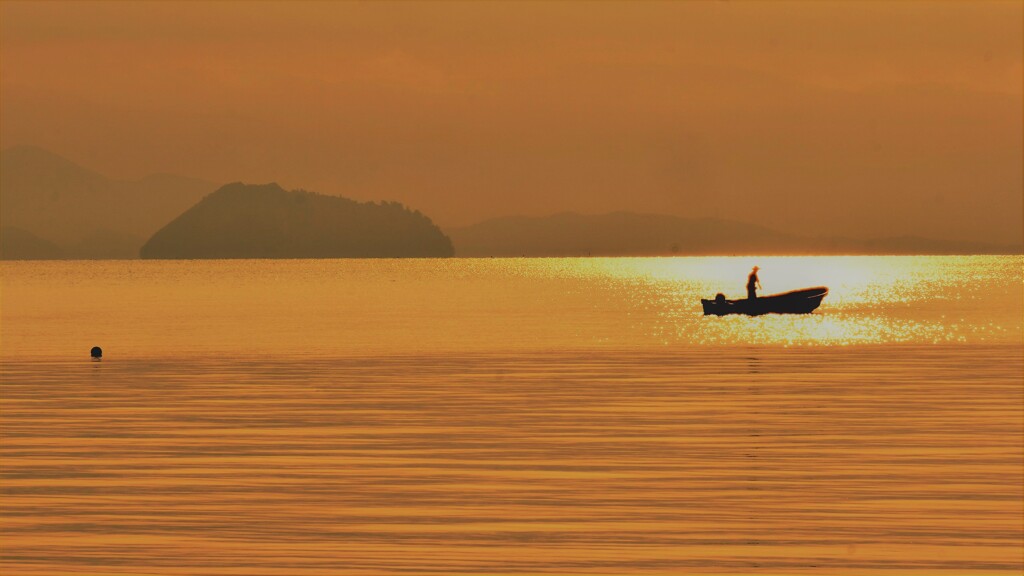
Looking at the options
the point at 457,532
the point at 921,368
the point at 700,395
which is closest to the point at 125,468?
the point at 457,532

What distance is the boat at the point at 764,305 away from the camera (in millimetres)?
91125

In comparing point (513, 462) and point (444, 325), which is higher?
point (444, 325)

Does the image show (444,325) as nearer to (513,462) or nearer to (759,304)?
(759,304)

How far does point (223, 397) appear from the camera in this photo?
41.0m

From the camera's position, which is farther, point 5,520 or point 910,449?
point 910,449

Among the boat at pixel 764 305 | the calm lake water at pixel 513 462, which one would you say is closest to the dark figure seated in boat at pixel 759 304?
the boat at pixel 764 305

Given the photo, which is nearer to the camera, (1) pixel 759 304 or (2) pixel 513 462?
(2) pixel 513 462

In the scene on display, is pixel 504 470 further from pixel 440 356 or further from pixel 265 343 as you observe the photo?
pixel 265 343

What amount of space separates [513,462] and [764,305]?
65.8m

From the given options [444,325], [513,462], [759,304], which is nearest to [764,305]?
[759,304]

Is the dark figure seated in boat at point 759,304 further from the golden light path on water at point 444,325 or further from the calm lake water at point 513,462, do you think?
the calm lake water at point 513,462

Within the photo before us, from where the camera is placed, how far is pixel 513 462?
26984 millimetres

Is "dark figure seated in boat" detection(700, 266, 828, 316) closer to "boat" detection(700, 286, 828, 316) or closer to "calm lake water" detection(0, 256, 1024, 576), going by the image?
"boat" detection(700, 286, 828, 316)

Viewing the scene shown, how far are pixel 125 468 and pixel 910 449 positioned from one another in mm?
14360
